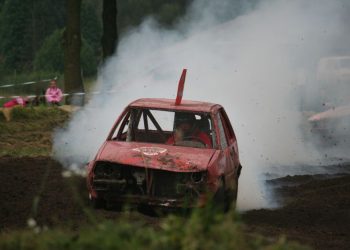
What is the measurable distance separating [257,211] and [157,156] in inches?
97.8

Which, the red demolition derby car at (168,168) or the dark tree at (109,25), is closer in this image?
the red demolition derby car at (168,168)

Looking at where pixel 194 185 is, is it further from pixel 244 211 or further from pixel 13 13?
pixel 13 13

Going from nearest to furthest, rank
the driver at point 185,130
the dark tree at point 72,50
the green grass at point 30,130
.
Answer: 1. the driver at point 185,130
2. the green grass at point 30,130
3. the dark tree at point 72,50

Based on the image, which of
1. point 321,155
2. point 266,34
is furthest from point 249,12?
point 321,155

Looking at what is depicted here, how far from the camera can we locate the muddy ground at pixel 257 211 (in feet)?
32.2

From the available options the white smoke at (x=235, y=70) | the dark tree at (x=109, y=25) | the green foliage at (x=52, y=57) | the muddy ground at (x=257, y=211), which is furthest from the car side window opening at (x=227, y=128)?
the green foliage at (x=52, y=57)

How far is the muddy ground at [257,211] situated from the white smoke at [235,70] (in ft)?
3.88

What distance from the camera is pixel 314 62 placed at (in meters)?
25.9

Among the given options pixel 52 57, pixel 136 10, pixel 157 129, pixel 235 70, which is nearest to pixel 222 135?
pixel 157 129

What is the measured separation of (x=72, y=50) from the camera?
27250mm

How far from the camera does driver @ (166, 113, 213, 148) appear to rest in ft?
37.3

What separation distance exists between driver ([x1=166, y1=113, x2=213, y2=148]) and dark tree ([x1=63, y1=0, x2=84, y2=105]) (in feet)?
48.9

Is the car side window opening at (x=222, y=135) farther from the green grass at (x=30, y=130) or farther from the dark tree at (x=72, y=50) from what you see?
the dark tree at (x=72, y=50)

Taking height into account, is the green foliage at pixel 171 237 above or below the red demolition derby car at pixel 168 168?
above
